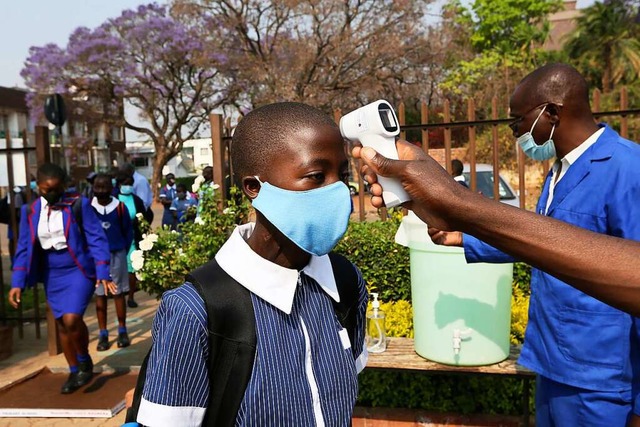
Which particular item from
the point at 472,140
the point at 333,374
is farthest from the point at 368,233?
the point at 333,374

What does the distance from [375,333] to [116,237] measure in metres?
3.76

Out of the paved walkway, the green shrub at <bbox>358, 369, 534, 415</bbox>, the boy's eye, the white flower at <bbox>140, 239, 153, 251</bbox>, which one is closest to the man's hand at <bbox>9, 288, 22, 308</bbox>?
the paved walkway

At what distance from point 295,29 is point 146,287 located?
641 inches

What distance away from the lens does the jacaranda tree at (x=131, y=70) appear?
23500 mm

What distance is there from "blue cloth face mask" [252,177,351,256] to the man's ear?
119cm

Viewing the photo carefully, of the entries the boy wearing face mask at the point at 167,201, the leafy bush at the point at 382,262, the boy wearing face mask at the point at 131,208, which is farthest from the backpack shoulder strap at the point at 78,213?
the boy wearing face mask at the point at 167,201

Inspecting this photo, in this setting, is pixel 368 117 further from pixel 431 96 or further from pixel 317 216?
pixel 431 96

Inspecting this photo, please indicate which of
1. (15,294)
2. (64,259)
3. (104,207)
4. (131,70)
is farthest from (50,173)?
(131,70)

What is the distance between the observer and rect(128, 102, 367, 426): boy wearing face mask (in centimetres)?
136

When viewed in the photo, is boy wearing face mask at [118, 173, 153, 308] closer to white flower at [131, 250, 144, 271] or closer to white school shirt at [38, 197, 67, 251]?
white school shirt at [38, 197, 67, 251]

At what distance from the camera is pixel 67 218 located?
4570 millimetres

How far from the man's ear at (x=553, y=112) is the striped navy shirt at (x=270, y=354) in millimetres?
1229

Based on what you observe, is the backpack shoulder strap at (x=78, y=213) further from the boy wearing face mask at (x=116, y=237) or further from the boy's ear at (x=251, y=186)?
the boy's ear at (x=251, y=186)

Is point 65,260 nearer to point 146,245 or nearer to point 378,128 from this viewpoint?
point 146,245
